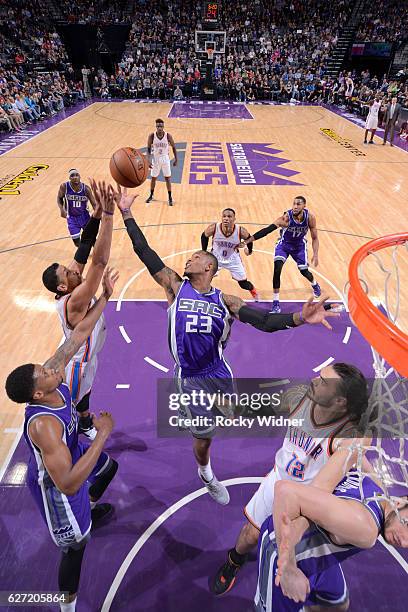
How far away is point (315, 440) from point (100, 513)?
6.56 ft

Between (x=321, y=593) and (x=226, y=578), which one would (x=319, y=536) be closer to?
(x=321, y=593)

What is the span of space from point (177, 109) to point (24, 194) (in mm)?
13831

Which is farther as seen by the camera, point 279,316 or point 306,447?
point 279,316

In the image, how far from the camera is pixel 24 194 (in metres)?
10.3

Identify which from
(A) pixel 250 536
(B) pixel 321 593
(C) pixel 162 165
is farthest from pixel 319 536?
(C) pixel 162 165

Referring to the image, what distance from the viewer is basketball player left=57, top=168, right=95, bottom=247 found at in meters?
6.42

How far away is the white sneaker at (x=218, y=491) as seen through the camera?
11.7 feet

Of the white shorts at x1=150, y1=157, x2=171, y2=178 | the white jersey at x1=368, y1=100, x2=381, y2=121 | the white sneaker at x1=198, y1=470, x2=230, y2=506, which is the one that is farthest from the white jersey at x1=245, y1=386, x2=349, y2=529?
the white jersey at x1=368, y1=100, x2=381, y2=121

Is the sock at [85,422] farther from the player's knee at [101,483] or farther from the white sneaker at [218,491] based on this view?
the white sneaker at [218,491]

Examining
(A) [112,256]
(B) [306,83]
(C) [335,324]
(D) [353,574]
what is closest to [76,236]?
(A) [112,256]

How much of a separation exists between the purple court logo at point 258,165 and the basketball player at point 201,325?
867 cm

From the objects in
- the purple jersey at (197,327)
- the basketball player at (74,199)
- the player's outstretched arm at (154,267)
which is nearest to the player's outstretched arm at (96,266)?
the player's outstretched arm at (154,267)

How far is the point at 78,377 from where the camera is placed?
3.73 m

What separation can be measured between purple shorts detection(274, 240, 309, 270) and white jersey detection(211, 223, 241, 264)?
0.64 meters
